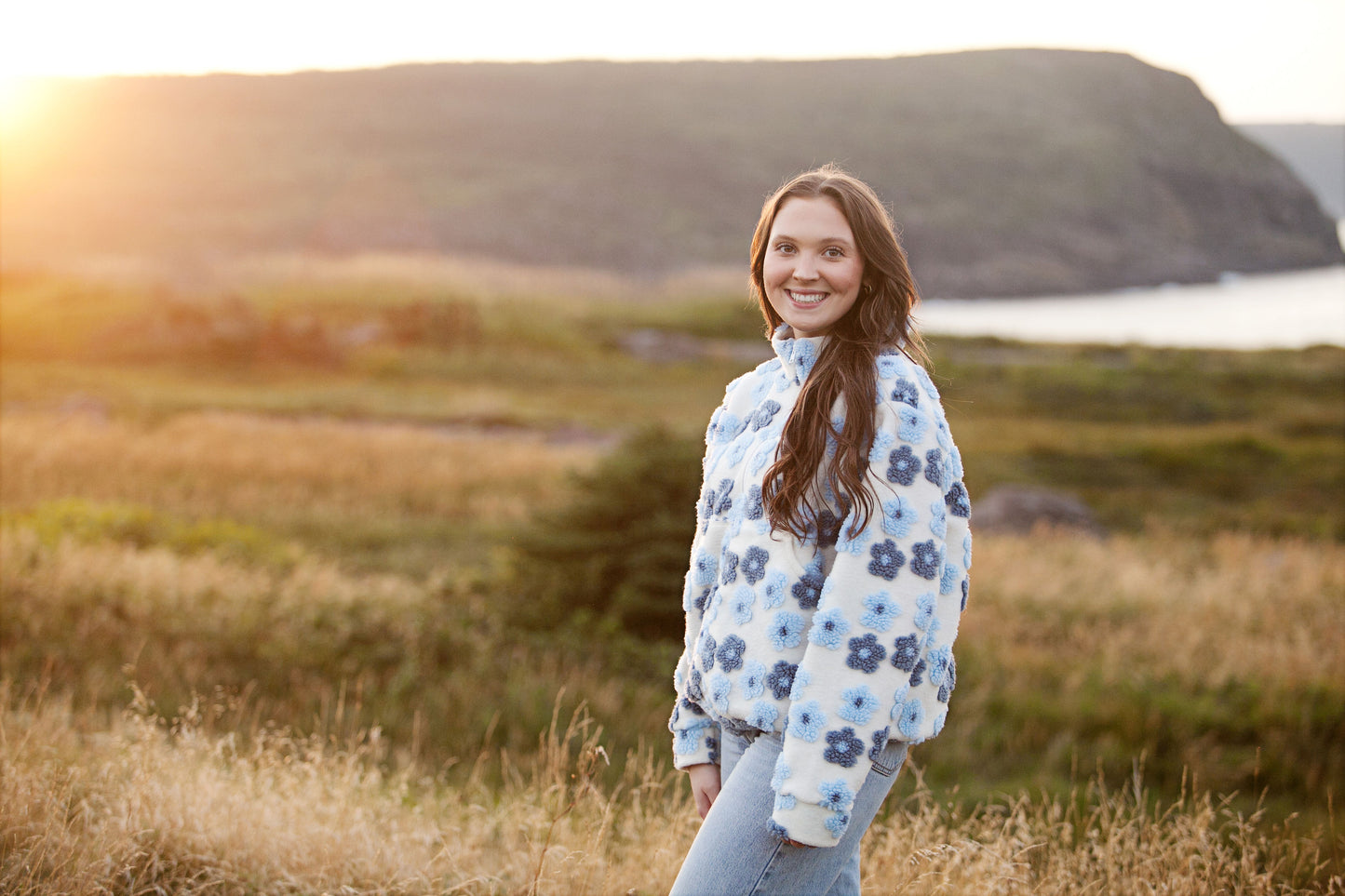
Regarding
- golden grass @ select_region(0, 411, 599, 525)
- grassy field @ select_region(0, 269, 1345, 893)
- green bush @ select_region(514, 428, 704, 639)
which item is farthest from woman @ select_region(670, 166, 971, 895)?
golden grass @ select_region(0, 411, 599, 525)

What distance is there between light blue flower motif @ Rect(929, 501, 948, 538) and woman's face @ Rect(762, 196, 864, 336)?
0.50 m

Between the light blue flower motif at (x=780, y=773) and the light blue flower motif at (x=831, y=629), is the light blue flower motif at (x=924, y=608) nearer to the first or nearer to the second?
the light blue flower motif at (x=831, y=629)

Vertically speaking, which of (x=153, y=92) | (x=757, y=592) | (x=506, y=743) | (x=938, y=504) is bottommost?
(x=506, y=743)

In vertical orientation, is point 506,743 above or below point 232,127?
below

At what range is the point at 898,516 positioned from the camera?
1906mm

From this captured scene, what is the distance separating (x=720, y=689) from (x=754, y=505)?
387 millimetres

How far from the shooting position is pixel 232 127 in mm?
81250

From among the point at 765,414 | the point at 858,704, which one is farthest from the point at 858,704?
the point at 765,414

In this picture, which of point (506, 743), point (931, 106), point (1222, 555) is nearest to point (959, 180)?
point (931, 106)

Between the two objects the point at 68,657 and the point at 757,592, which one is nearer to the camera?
the point at 757,592

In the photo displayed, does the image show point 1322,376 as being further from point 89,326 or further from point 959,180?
point 959,180

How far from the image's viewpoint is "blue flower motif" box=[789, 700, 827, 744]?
1.86 meters

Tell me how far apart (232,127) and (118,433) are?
75.5m

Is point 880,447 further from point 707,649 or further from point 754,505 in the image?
point 707,649
